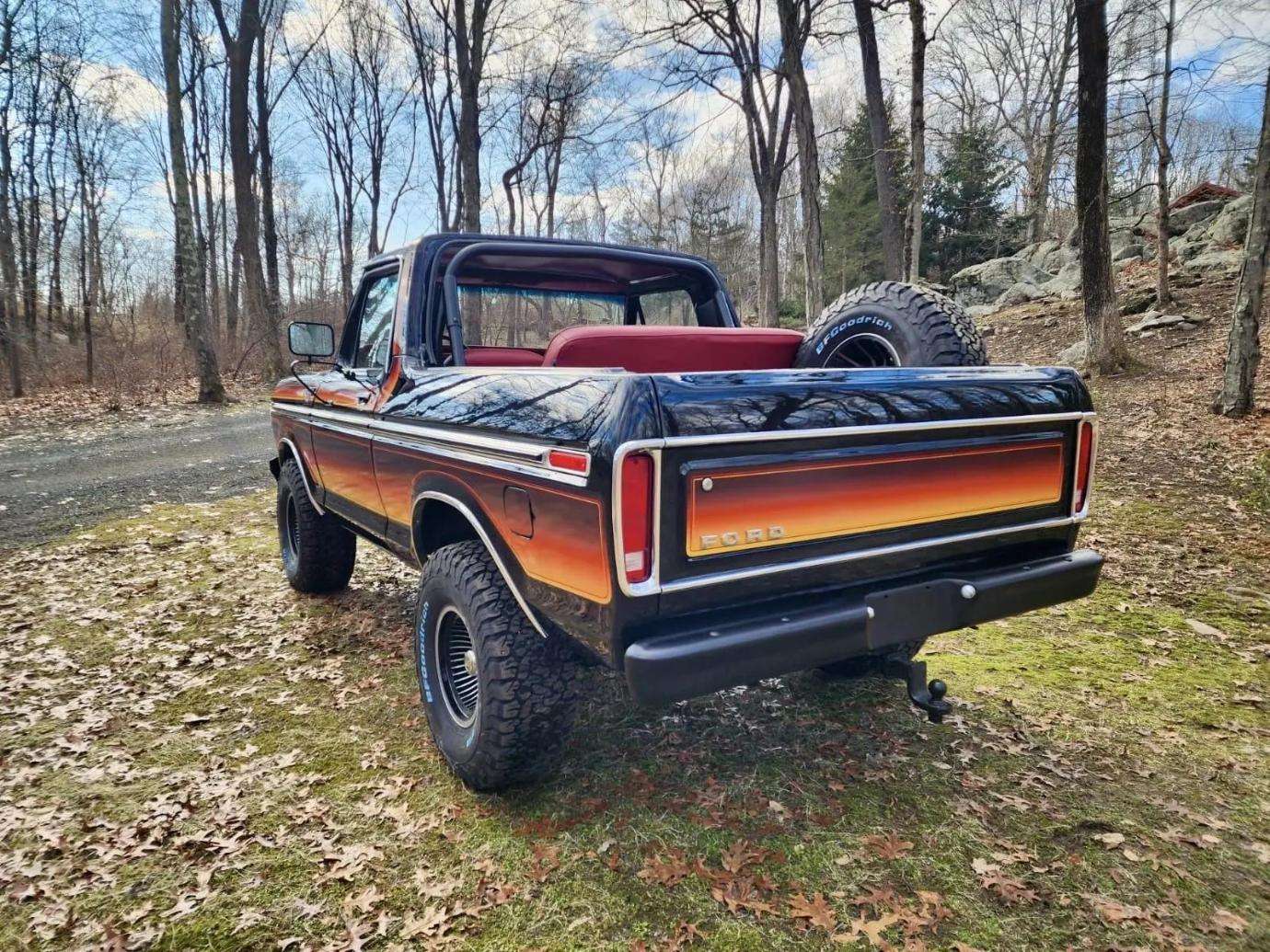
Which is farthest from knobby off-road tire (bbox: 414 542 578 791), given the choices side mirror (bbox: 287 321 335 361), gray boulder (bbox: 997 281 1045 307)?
gray boulder (bbox: 997 281 1045 307)

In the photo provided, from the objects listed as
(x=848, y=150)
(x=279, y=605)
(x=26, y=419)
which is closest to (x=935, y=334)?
(x=279, y=605)

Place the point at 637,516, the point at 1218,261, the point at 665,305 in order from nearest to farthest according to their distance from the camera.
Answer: the point at 637,516
the point at 665,305
the point at 1218,261

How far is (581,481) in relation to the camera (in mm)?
1839

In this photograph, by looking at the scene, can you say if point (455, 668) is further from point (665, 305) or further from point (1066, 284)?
point (1066, 284)

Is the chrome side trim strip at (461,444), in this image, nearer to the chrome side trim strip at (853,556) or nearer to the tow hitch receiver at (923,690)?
the chrome side trim strip at (853,556)

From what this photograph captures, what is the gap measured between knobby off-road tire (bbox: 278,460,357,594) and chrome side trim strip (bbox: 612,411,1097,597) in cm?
320

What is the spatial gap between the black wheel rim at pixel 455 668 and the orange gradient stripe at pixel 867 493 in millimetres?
1260

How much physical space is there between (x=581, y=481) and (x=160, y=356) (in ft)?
64.2

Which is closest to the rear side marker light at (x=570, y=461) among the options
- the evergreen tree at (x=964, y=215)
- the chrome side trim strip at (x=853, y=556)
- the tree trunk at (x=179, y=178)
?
the chrome side trim strip at (x=853, y=556)

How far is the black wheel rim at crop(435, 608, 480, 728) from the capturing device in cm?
264

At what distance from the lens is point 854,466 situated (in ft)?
6.72

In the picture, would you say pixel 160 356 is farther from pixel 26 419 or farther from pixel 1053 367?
pixel 1053 367

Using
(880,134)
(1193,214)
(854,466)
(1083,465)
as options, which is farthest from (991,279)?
(854,466)

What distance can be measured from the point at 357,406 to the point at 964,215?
2749 centimetres
